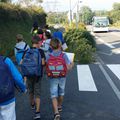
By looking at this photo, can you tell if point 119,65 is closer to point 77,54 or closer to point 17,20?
point 77,54

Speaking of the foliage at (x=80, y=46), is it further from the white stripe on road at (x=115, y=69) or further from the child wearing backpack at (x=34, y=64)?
the child wearing backpack at (x=34, y=64)

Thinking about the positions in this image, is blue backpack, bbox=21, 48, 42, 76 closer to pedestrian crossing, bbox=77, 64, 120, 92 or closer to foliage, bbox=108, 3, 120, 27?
pedestrian crossing, bbox=77, 64, 120, 92

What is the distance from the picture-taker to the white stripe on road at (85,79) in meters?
10.9

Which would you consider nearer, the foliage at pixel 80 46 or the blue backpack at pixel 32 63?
the blue backpack at pixel 32 63

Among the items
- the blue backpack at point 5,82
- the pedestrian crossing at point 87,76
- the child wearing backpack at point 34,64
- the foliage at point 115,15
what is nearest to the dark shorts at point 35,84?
the child wearing backpack at point 34,64

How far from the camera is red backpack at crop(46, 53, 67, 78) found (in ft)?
23.7

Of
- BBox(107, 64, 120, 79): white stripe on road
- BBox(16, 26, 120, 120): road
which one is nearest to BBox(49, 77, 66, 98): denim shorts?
BBox(16, 26, 120, 120): road

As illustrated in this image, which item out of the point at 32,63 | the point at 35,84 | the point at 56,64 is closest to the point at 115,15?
the point at 35,84

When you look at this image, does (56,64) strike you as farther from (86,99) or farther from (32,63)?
(86,99)

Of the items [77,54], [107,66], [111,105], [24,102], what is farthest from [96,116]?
[77,54]

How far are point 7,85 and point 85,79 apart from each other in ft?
25.8

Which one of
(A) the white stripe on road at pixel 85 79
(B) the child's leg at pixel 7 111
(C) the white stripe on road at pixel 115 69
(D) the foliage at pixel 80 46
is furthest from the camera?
(D) the foliage at pixel 80 46

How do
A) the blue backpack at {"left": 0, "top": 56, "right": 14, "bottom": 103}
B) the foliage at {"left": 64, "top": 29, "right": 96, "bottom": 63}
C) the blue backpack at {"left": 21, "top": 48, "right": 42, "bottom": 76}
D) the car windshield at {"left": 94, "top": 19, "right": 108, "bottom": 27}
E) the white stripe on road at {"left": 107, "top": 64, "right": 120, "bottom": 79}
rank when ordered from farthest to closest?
1. the car windshield at {"left": 94, "top": 19, "right": 108, "bottom": 27}
2. the foliage at {"left": 64, "top": 29, "right": 96, "bottom": 63}
3. the white stripe on road at {"left": 107, "top": 64, "right": 120, "bottom": 79}
4. the blue backpack at {"left": 21, "top": 48, "right": 42, "bottom": 76}
5. the blue backpack at {"left": 0, "top": 56, "right": 14, "bottom": 103}

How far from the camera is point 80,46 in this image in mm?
18750
